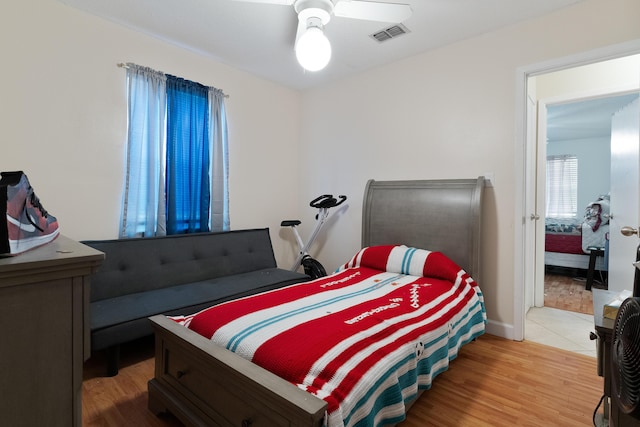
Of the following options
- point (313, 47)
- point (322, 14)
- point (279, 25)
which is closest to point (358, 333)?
point (313, 47)

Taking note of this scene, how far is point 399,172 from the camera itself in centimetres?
321

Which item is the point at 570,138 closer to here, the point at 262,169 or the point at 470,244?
the point at 470,244

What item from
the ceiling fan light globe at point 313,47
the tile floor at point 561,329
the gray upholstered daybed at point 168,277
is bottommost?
the tile floor at point 561,329

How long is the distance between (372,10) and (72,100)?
2.26 meters

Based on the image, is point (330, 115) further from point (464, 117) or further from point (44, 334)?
point (44, 334)

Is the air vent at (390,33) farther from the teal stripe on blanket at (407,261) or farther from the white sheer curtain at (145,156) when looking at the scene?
the white sheer curtain at (145,156)

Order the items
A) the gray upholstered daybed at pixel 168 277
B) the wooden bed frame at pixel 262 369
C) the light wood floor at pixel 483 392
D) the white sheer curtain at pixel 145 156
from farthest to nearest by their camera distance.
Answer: the white sheer curtain at pixel 145 156 < the gray upholstered daybed at pixel 168 277 < the light wood floor at pixel 483 392 < the wooden bed frame at pixel 262 369

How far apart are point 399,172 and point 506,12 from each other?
4.87 ft

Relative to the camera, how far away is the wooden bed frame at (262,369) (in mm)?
1092

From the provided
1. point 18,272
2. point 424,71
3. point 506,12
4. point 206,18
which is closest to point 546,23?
point 506,12

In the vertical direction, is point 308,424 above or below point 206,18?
below

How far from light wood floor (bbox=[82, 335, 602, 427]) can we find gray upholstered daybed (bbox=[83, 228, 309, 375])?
225mm

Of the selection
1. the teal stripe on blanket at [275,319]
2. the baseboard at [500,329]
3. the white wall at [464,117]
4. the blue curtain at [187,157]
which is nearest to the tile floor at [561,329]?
the baseboard at [500,329]

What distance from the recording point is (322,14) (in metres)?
1.93
